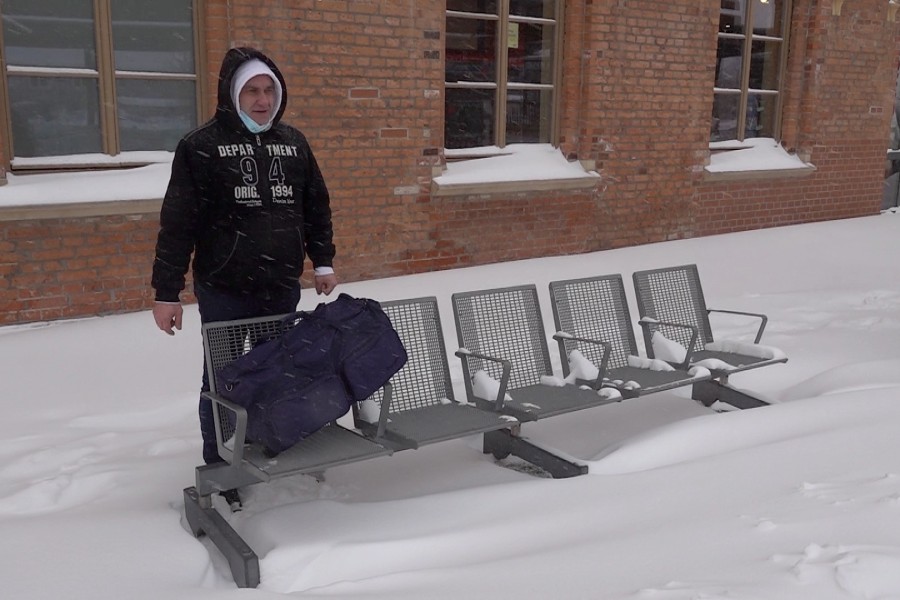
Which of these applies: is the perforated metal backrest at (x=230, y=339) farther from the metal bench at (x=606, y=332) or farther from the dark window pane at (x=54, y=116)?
the dark window pane at (x=54, y=116)

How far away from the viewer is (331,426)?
146 inches

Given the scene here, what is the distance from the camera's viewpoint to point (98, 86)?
21.1 ft

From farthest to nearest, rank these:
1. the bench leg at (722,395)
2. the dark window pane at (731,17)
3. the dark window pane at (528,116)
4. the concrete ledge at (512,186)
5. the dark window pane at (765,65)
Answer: the dark window pane at (765,65), the dark window pane at (731,17), the dark window pane at (528,116), the concrete ledge at (512,186), the bench leg at (722,395)

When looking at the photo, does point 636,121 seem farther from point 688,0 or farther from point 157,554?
point 157,554

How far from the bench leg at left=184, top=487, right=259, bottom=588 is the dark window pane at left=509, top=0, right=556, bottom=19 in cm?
629

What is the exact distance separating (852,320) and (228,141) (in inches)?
224

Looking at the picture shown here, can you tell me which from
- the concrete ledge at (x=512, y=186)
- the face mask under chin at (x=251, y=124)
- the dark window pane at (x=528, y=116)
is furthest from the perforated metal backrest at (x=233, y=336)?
the dark window pane at (x=528, y=116)

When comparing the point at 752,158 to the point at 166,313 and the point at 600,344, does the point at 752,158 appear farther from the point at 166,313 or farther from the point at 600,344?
the point at 166,313

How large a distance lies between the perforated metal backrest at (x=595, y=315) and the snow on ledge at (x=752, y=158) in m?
5.44

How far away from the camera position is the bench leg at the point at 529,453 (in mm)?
4012

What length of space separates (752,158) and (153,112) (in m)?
7.13

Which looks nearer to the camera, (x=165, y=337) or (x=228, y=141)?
(x=228, y=141)

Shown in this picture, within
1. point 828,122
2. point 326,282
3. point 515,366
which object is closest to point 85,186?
point 326,282

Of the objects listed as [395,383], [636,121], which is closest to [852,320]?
[636,121]
